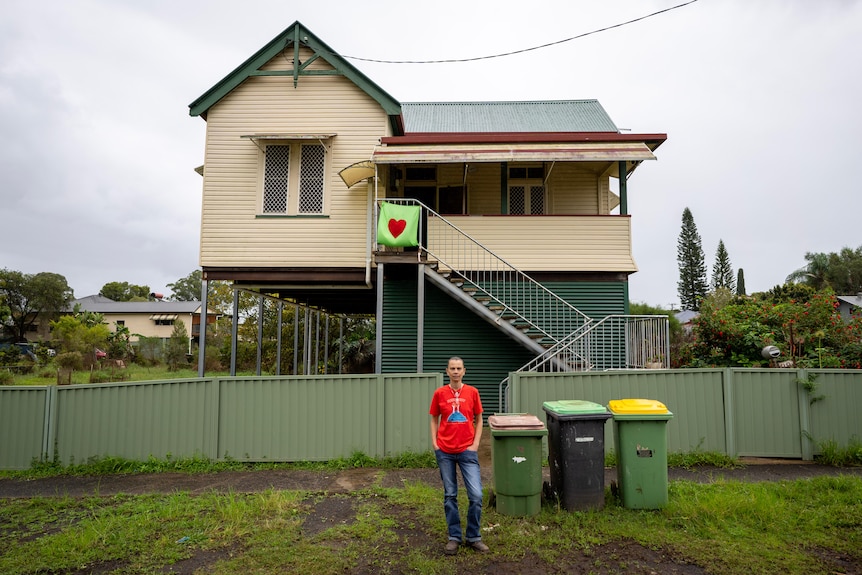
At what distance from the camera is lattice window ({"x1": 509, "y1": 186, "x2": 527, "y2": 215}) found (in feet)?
42.6

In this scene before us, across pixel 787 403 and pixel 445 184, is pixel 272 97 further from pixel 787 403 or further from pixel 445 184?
pixel 787 403

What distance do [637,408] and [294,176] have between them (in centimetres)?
861

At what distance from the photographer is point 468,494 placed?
4.34 meters

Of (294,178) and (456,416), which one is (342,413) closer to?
(456,416)

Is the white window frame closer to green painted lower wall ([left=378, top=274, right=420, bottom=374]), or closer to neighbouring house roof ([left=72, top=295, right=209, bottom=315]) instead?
green painted lower wall ([left=378, top=274, right=420, bottom=374])

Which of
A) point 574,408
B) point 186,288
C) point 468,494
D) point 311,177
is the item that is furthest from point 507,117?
point 186,288

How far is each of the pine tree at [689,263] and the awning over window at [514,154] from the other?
51.1 m

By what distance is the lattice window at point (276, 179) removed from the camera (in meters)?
11.2

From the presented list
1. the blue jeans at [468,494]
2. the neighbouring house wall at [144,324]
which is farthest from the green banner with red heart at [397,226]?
the neighbouring house wall at [144,324]

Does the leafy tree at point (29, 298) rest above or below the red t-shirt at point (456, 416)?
above

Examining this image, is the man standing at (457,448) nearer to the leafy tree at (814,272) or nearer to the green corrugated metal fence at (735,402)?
the green corrugated metal fence at (735,402)

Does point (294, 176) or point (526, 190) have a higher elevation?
point (526, 190)

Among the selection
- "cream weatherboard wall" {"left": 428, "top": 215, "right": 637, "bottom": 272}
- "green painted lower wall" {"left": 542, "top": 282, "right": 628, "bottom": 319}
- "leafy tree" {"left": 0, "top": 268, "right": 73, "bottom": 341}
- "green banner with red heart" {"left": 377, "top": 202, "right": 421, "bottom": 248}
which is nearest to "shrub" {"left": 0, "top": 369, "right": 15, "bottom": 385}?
"green banner with red heart" {"left": 377, "top": 202, "right": 421, "bottom": 248}

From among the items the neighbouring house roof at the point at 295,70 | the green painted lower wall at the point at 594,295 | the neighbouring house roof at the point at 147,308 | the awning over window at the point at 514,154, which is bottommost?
the green painted lower wall at the point at 594,295
